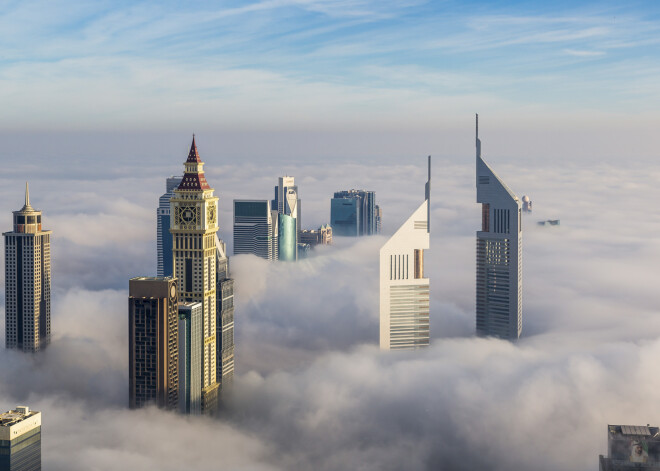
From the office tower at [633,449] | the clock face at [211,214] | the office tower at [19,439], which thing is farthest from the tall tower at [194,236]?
the office tower at [633,449]

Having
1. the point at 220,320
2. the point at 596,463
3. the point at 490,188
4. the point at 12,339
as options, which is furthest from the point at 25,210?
the point at 596,463

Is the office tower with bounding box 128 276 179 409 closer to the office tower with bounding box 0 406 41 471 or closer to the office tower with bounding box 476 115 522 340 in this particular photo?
the office tower with bounding box 0 406 41 471

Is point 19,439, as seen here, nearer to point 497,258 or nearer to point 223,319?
point 223,319

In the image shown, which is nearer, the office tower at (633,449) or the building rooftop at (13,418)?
the office tower at (633,449)

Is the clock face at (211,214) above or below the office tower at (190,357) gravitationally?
above

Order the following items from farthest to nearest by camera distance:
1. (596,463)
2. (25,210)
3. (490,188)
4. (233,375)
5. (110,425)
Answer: (490,188), (25,210), (233,375), (110,425), (596,463)

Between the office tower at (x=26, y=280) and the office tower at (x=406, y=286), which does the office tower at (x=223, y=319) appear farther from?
the office tower at (x=26, y=280)

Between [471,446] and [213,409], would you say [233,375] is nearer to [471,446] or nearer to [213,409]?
[213,409]
